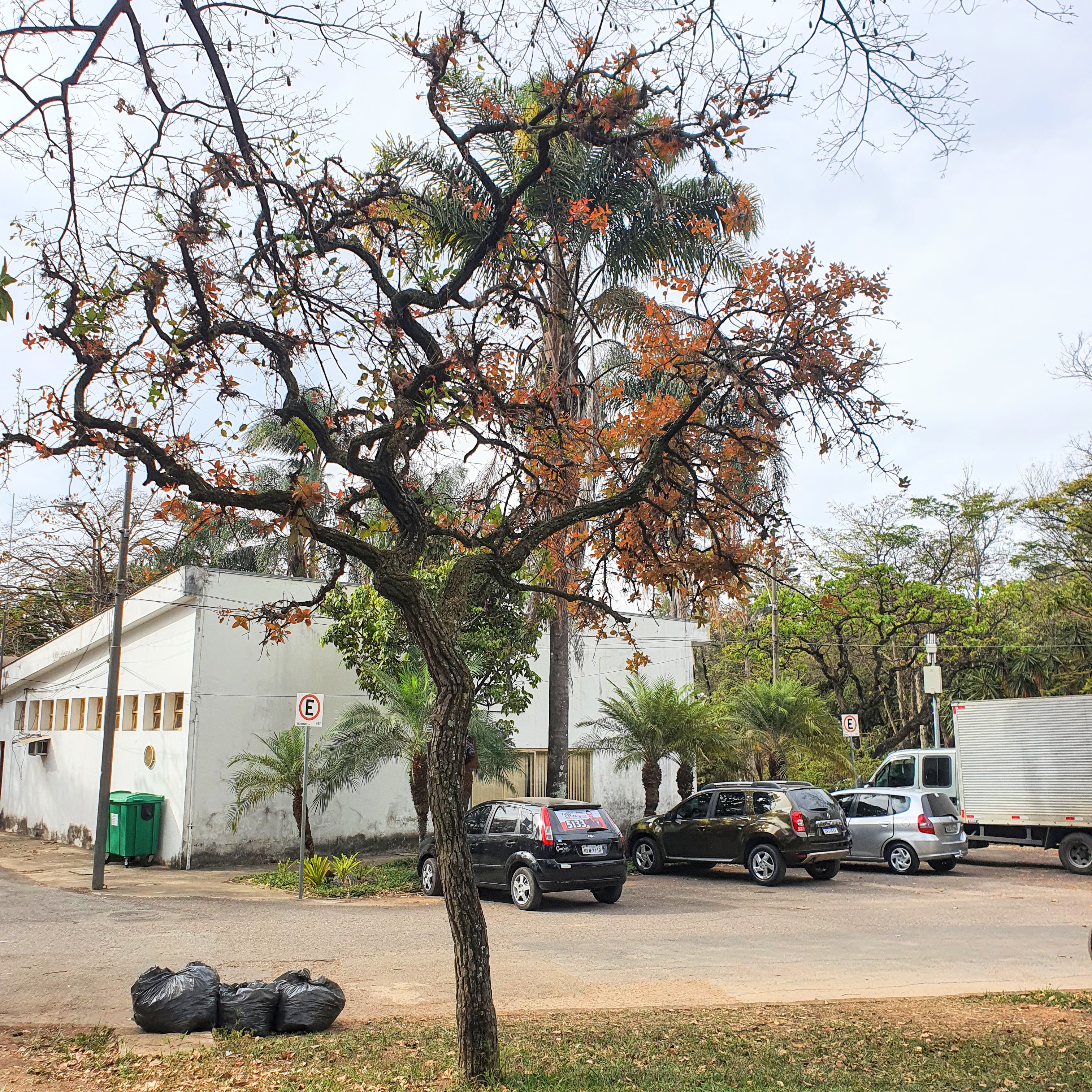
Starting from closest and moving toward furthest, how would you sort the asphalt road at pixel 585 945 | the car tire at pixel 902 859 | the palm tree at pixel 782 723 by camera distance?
the asphalt road at pixel 585 945 < the car tire at pixel 902 859 < the palm tree at pixel 782 723

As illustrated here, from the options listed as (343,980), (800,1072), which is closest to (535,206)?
(343,980)

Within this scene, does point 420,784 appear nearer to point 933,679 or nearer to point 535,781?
point 535,781

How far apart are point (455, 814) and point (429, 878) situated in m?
11.0

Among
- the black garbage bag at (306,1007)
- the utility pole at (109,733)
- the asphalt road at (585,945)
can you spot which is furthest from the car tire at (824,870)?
the black garbage bag at (306,1007)

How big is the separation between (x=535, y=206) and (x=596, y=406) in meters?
4.77

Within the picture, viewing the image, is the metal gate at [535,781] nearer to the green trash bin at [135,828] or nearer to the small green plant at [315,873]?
the small green plant at [315,873]

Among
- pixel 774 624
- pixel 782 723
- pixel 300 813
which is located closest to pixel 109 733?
pixel 300 813

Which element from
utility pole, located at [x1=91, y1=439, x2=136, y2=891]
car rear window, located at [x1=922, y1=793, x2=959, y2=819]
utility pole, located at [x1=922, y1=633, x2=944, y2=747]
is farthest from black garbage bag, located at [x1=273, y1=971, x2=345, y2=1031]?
utility pole, located at [x1=922, y1=633, x2=944, y2=747]

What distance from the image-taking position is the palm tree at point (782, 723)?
26.4m

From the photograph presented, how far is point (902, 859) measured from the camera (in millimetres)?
20531

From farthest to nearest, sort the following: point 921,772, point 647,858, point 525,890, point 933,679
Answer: point 933,679 < point 921,772 < point 647,858 < point 525,890

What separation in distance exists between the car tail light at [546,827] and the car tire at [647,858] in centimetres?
538

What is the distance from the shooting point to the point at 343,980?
385 inches

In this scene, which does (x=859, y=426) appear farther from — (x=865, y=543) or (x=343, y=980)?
(x=865, y=543)
